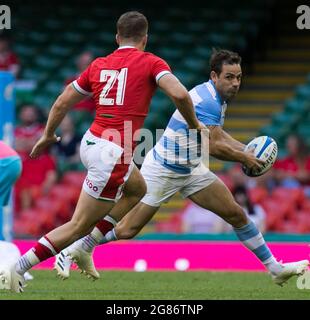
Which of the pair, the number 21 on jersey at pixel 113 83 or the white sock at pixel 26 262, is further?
the white sock at pixel 26 262

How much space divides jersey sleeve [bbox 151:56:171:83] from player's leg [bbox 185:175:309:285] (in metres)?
→ 1.52

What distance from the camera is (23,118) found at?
51.6 feet

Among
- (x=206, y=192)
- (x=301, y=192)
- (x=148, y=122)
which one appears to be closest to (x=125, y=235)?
(x=206, y=192)

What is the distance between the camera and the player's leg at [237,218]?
32.0 ft

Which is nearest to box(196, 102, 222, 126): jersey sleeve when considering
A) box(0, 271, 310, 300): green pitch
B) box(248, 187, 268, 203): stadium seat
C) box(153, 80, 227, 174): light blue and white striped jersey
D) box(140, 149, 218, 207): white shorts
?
box(153, 80, 227, 174): light blue and white striped jersey

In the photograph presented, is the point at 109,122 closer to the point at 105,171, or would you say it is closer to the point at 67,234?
the point at 105,171

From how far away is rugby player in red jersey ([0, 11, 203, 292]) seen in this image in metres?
8.69

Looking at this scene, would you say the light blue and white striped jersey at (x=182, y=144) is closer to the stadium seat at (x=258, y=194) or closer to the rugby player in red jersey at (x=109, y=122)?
the rugby player in red jersey at (x=109, y=122)

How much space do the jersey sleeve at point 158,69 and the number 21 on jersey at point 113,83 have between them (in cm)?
21

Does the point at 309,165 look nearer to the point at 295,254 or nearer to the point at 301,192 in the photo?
the point at 301,192

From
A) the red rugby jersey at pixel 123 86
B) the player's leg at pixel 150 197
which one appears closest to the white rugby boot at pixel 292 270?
the player's leg at pixel 150 197

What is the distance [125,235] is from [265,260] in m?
1.21

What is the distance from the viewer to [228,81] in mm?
9688

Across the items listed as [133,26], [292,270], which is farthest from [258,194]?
[133,26]
